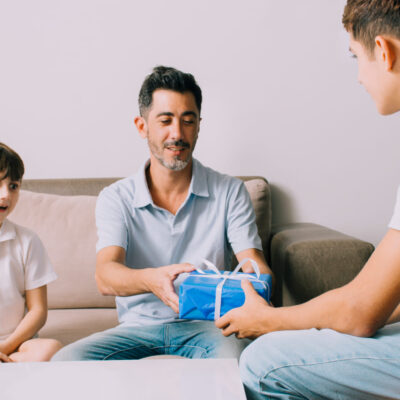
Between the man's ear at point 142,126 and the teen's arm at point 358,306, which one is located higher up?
the man's ear at point 142,126

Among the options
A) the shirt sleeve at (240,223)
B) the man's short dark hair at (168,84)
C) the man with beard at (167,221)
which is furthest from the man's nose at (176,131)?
the shirt sleeve at (240,223)

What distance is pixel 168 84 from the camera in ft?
4.92

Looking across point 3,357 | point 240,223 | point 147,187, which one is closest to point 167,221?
point 147,187

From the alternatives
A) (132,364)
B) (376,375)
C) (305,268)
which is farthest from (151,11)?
(376,375)

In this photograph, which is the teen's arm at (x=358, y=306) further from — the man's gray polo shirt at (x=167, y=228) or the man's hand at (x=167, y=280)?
the man's gray polo shirt at (x=167, y=228)

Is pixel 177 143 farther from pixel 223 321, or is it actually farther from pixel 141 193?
pixel 223 321

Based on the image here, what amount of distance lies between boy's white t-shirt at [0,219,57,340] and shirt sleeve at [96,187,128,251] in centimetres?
18

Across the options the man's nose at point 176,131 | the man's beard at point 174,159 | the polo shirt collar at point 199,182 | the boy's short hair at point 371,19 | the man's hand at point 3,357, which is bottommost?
the man's hand at point 3,357

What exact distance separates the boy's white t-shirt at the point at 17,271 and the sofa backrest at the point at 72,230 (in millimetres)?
352

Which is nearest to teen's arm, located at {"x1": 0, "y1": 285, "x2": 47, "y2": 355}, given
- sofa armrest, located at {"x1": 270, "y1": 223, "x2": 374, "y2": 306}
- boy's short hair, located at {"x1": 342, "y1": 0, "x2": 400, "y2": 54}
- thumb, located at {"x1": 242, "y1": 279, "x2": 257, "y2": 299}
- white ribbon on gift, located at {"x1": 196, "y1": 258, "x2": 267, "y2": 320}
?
white ribbon on gift, located at {"x1": 196, "y1": 258, "x2": 267, "y2": 320}

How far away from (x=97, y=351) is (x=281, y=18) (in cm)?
165

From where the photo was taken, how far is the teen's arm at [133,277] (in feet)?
3.87

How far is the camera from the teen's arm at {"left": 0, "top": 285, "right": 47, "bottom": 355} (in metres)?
1.28

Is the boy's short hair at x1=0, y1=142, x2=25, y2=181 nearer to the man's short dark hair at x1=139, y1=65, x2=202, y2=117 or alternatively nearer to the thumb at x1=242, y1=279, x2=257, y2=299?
the man's short dark hair at x1=139, y1=65, x2=202, y2=117
